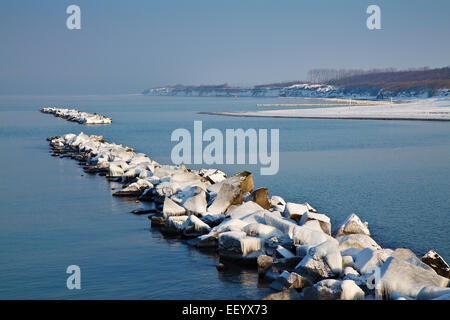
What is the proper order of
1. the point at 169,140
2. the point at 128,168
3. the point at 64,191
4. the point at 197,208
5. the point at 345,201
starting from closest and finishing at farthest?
the point at 197,208 → the point at 345,201 → the point at 64,191 → the point at 128,168 → the point at 169,140

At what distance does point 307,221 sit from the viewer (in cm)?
998

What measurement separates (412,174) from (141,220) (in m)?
11.2

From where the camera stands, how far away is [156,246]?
10.1 metres

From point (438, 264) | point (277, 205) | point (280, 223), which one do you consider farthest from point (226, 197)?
point (438, 264)

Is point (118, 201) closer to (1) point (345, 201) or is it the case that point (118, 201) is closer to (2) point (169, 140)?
(1) point (345, 201)

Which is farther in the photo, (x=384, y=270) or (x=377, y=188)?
(x=377, y=188)

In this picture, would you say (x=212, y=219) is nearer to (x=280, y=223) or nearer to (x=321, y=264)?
(x=280, y=223)

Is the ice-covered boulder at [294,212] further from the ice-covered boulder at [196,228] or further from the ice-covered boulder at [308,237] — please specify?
the ice-covered boulder at [196,228]

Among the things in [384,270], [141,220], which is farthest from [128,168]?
[384,270]

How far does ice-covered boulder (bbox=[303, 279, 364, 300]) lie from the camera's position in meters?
6.89

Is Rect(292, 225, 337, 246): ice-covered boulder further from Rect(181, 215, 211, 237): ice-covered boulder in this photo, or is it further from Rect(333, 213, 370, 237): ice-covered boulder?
Rect(181, 215, 211, 237): ice-covered boulder

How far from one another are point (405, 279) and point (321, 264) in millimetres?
1253

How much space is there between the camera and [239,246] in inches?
358
